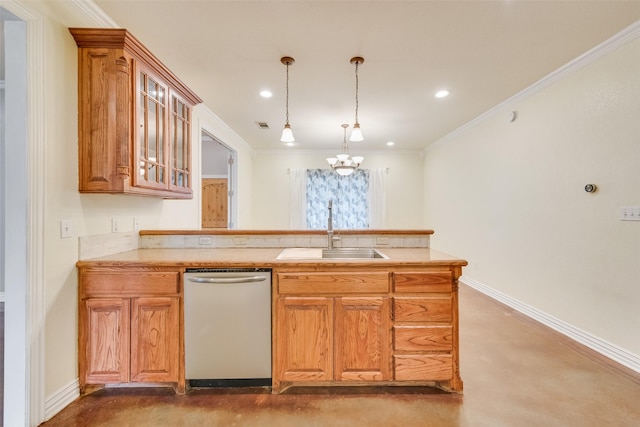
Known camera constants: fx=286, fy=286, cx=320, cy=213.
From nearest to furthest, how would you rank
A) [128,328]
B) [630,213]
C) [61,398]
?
1. [61,398]
2. [128,328]
3. [630,213]

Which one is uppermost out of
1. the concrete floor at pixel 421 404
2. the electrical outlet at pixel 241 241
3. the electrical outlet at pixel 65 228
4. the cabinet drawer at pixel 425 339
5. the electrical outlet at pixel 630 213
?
the electrical outlet at pixel 630 213

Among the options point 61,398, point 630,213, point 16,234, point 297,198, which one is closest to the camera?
point 16,234

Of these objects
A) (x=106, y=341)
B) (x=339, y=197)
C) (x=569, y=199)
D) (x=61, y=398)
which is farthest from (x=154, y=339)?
(x=339, y=197)

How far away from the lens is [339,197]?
21.1ft

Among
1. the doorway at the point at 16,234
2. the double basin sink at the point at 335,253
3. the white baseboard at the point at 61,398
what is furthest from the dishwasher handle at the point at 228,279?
the white baseboard at the point at 61,398

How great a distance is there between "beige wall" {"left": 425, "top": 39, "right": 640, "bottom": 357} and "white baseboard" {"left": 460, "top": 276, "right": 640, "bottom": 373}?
49 millimetres

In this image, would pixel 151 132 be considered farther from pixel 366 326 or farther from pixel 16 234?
pixel 366 326

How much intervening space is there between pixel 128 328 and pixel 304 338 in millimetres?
1147

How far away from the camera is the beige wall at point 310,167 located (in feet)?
20.9

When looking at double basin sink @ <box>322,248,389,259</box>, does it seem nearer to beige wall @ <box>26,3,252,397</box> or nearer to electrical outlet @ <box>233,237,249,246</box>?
electrical outlet @ <box>233,237,249,246</box>

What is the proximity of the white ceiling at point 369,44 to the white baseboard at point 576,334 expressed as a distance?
96.9 inches

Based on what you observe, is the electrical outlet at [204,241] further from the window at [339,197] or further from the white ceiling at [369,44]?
the window at [339,197]

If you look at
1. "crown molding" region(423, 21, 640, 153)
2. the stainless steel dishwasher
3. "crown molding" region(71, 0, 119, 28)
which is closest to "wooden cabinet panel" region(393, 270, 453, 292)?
the stainless steel dishwasher

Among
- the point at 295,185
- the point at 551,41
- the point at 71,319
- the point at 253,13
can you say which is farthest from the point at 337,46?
the point at 295,185
